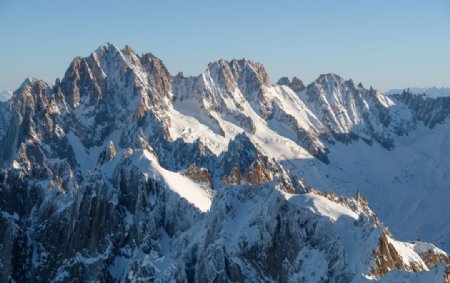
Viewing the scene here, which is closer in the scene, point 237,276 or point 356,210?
point 237,276

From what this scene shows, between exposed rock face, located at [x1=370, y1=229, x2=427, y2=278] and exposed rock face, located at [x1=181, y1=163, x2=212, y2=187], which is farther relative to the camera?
exposed rock face, located at [x1=181, y1=163, x2=212, y2=187]

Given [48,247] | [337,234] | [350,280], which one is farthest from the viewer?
[48,247]

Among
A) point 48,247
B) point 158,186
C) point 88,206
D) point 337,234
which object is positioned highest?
point 337,234

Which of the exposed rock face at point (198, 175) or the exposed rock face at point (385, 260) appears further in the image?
the exposed rock face at point (198, 175)

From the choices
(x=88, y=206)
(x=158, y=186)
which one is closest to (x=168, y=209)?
(x=158, y=186)

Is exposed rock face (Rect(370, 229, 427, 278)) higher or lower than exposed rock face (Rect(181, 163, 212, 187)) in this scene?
higher

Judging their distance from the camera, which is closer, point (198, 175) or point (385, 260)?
point (385, 260)

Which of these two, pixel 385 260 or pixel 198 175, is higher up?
pixel 385 260

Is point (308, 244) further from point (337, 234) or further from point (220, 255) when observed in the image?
point (220, 255)

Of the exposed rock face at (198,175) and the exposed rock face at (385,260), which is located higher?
the exposed rock face at (385,260)

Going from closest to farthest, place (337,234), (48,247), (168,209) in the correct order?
(337,234), (168,209), (48,247)

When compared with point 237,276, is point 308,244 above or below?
above
